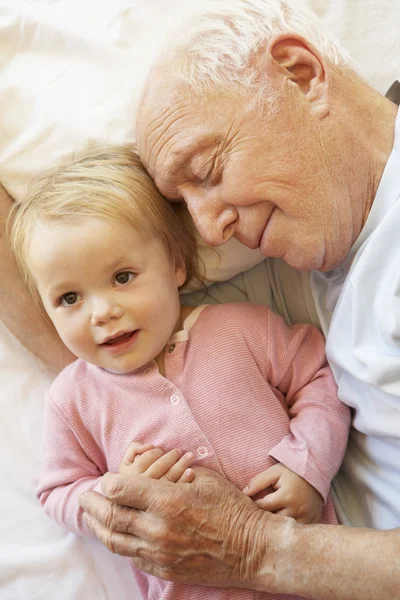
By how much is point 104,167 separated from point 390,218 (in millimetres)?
622

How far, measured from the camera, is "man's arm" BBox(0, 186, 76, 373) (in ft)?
5.32

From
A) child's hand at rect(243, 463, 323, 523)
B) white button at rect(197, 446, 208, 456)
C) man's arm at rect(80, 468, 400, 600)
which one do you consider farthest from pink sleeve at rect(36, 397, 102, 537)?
child's hand at rect(243, 463, 323, 523)

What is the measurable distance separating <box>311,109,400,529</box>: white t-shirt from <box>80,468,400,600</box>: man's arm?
0.22m

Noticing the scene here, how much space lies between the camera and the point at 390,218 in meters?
1.32

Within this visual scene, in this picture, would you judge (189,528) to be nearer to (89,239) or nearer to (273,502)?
(273,502)

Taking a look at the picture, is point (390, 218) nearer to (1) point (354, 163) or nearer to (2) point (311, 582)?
(1) point (354, 163)

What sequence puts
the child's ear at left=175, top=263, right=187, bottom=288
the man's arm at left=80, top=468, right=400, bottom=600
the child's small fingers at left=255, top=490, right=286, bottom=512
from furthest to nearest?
the child's ear at left=175, top=263, right=187, bottom=288
the child's small fingers at left=255, top=490, right=286, bottom=512
the man's arm at left=80, top=468, right=400, bottom=600

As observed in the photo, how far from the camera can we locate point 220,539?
1.33 metres

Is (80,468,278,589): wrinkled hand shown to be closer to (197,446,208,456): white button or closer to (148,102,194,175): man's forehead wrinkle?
(197,446,208,456): white button

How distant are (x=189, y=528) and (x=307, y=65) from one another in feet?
3.11

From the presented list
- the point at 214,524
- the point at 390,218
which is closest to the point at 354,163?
the point at 390,218

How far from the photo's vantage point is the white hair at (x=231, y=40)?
4.39 ft

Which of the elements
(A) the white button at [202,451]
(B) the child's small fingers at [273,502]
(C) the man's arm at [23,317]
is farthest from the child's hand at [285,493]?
(C) the man's arm at [23,317]

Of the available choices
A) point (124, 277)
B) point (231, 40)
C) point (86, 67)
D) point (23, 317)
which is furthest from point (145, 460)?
point (86, 67)
